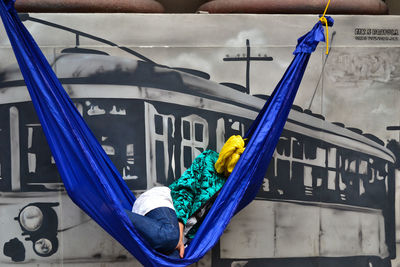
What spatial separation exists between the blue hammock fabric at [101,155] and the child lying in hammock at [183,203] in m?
0.06

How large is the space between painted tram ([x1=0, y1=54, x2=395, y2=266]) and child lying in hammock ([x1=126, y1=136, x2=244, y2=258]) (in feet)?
1.20

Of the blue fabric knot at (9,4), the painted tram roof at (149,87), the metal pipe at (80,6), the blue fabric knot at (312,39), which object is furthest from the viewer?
the metal pipe at (80,6)

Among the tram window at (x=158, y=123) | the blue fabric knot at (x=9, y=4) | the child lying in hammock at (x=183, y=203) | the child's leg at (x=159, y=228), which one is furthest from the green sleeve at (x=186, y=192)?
the blue fabric knot at (x=9, y=4)

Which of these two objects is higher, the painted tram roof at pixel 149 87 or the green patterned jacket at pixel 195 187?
the painted tram roof at pixel 149 87

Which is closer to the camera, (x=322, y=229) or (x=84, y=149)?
(x=84, y=149)

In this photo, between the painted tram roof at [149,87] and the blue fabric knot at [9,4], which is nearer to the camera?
the blue fabric knot at [9,4]

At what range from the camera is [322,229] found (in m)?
3.07

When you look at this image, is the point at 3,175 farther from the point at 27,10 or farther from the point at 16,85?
the point at 27,10

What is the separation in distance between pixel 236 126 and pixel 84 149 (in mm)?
1142

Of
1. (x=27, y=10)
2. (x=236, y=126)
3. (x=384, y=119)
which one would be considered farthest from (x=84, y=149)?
(x=384, y=119)

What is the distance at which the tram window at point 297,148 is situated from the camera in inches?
120

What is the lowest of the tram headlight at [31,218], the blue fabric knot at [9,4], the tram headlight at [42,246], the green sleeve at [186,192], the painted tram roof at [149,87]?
the tram headlight at [42,246]

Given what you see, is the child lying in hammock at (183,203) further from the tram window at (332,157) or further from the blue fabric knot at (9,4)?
the blue fabric knot at (9,4)

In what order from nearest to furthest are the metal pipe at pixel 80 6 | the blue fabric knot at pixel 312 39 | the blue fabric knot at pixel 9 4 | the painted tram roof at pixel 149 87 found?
the blue fabric knot at pixel 9 4, the blue fabric knot at pixel 312 39, the painted tram roof at pixel 149 87, the metal pipe at pixel 80 6
